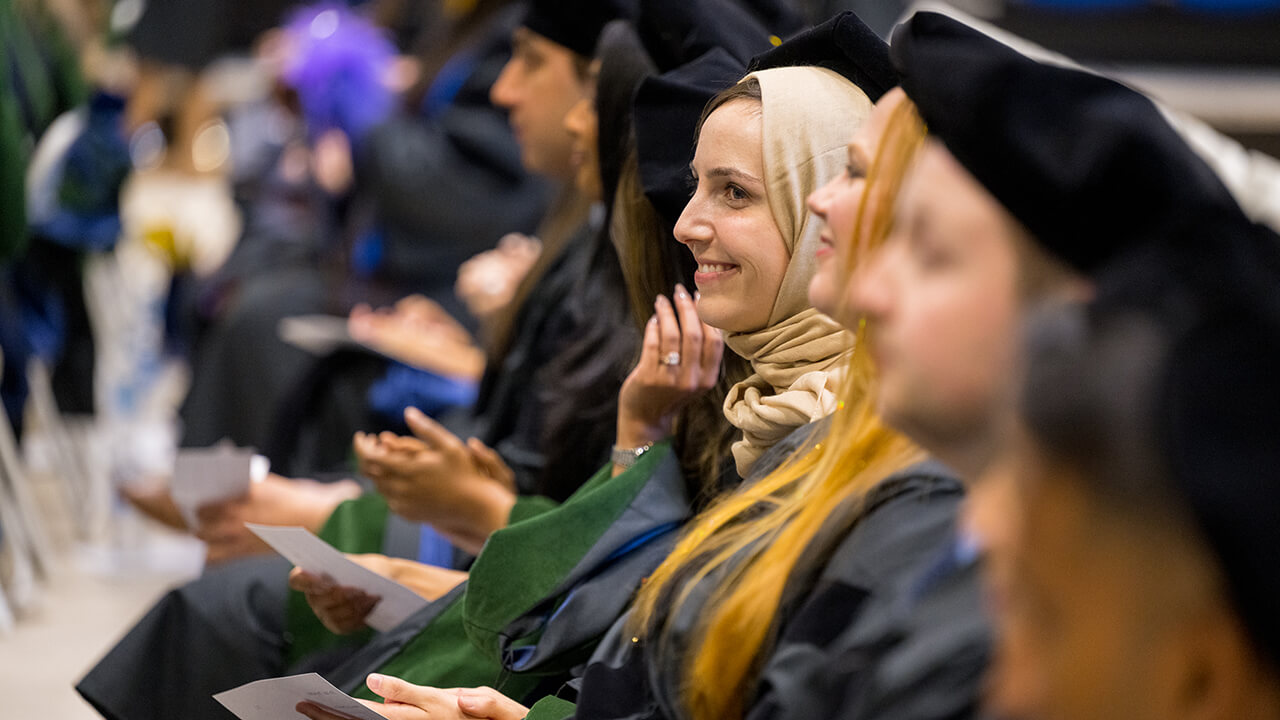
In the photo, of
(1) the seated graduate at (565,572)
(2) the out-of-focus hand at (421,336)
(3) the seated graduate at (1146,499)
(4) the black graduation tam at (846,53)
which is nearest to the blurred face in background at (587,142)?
(1) the seated graduate at (565,572)

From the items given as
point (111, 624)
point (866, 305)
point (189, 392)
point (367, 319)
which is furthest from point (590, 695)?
point (189, 392)

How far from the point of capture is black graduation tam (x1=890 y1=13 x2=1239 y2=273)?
2.51 feet

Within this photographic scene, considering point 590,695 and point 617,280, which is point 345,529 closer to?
point 617,280

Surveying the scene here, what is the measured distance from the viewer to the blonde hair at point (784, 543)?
1.02m

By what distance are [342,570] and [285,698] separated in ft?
1.08

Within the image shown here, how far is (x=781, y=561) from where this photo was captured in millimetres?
1092

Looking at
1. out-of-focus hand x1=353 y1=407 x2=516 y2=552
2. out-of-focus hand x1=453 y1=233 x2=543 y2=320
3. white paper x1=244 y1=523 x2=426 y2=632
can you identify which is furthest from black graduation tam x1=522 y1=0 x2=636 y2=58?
white paper x1=244 y1=523 x2=426 y2=632

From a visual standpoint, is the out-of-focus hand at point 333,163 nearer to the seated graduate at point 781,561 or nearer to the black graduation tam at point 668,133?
the black graduation tam at point 668,133

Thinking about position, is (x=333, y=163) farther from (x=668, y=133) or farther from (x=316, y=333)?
(x=668, y=133)

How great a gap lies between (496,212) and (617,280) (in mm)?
1748

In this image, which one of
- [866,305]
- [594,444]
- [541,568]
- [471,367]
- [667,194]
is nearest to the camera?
[866,305]

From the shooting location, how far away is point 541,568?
154 cm

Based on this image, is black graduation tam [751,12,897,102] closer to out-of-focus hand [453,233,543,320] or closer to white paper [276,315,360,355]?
out-of-focus hand [453,233,543,320]

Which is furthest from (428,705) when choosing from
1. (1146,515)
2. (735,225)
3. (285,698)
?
(1146,515)
